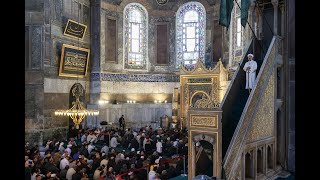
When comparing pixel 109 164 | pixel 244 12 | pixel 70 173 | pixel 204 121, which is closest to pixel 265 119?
pixel 204 121

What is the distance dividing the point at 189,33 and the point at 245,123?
12331mm

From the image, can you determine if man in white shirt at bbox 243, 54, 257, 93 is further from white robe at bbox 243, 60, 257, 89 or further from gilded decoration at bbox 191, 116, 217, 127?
gilded decoration at bbox 191, 116, 217, 127

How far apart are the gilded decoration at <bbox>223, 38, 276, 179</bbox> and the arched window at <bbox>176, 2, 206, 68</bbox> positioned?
10442 millimetres

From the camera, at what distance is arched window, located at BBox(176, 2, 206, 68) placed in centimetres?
1764

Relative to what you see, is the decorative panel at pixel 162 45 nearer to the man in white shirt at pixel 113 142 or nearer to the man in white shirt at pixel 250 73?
the man in white shirt at pixel 113 142

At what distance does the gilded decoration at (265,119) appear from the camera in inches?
262

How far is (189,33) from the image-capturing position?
705 inches

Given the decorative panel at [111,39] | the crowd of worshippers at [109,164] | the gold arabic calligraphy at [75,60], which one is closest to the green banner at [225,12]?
the crowd of worshippers at [109,164]

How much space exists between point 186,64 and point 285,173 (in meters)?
11.0

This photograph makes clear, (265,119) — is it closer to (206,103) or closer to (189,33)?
(206,103)
